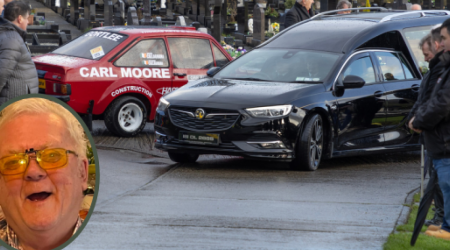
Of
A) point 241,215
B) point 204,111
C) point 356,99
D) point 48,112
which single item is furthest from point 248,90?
point 48,112

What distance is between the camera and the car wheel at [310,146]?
8180 mm

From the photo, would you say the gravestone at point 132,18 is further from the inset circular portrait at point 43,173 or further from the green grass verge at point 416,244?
the inset circular portrait at point 43,173

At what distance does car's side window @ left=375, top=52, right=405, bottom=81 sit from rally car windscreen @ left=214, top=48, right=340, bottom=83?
0.74 meters

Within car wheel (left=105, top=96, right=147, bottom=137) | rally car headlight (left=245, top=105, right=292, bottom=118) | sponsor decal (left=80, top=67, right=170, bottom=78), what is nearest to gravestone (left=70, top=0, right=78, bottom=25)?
sponsor decal (left=80, top=67, right=170, bottom=78)

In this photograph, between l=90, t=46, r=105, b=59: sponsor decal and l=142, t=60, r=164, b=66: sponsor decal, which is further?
l=142, t=60, r=164, b=66: sponsor decal

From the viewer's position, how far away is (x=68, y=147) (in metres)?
1.47

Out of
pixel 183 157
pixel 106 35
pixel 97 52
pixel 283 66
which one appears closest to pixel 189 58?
pixel 106 35

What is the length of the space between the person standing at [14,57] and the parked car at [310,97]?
6.80 ft

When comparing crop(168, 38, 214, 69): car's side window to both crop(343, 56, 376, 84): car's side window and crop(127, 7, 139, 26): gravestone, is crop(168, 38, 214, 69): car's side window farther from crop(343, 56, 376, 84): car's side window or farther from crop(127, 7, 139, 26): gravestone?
crop(127, 7, 139, 26): gravestone

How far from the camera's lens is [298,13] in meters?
12.8

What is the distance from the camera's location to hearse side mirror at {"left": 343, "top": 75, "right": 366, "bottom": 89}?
8.66 metres

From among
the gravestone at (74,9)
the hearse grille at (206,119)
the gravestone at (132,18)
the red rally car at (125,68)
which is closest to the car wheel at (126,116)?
the red rally car at (125,68)

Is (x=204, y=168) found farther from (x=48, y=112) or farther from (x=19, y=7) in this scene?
(x=48, y=112)

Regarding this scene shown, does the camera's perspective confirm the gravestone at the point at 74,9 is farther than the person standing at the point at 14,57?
Yes
